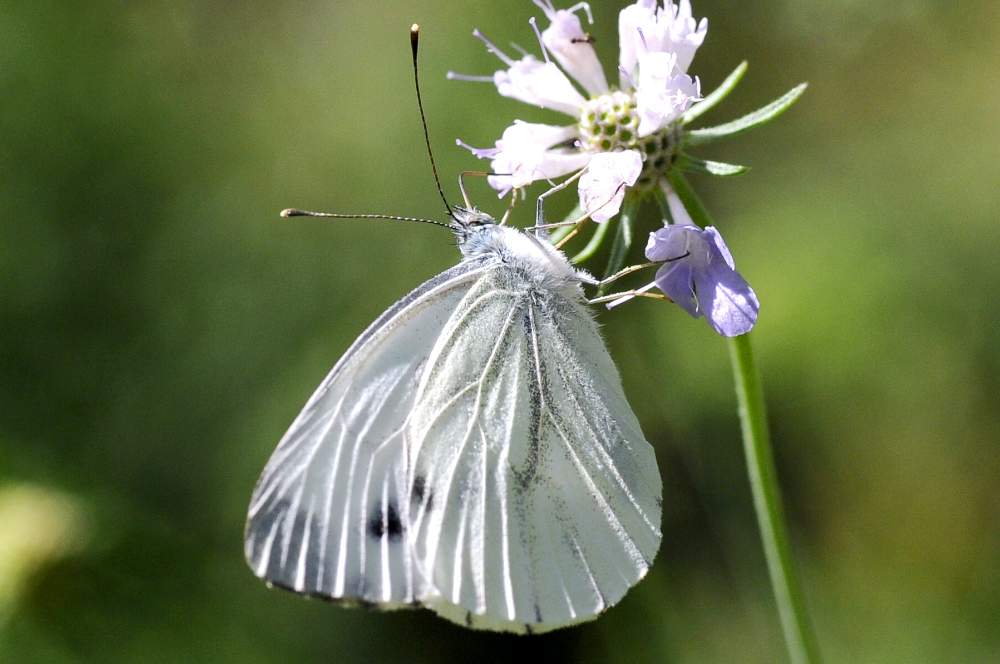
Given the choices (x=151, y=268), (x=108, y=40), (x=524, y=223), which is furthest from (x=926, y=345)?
(x=108, y=40)

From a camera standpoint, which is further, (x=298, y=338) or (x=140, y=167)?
(x=140, y=167)

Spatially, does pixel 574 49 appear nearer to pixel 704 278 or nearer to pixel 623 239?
pixel 623 239

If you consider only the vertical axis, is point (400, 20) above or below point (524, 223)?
above

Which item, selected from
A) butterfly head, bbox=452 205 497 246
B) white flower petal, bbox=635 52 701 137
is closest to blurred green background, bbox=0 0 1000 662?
butterfly head, bbox=452 205 497 246

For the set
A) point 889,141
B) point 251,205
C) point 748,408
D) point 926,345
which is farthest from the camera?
point 251,205

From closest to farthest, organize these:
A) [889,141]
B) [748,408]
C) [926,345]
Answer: [748,408]
[926,345]
[889,141]

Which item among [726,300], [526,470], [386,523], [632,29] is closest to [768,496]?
[726,300]

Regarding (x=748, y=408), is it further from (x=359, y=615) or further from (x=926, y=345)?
(x=359, y=615)
